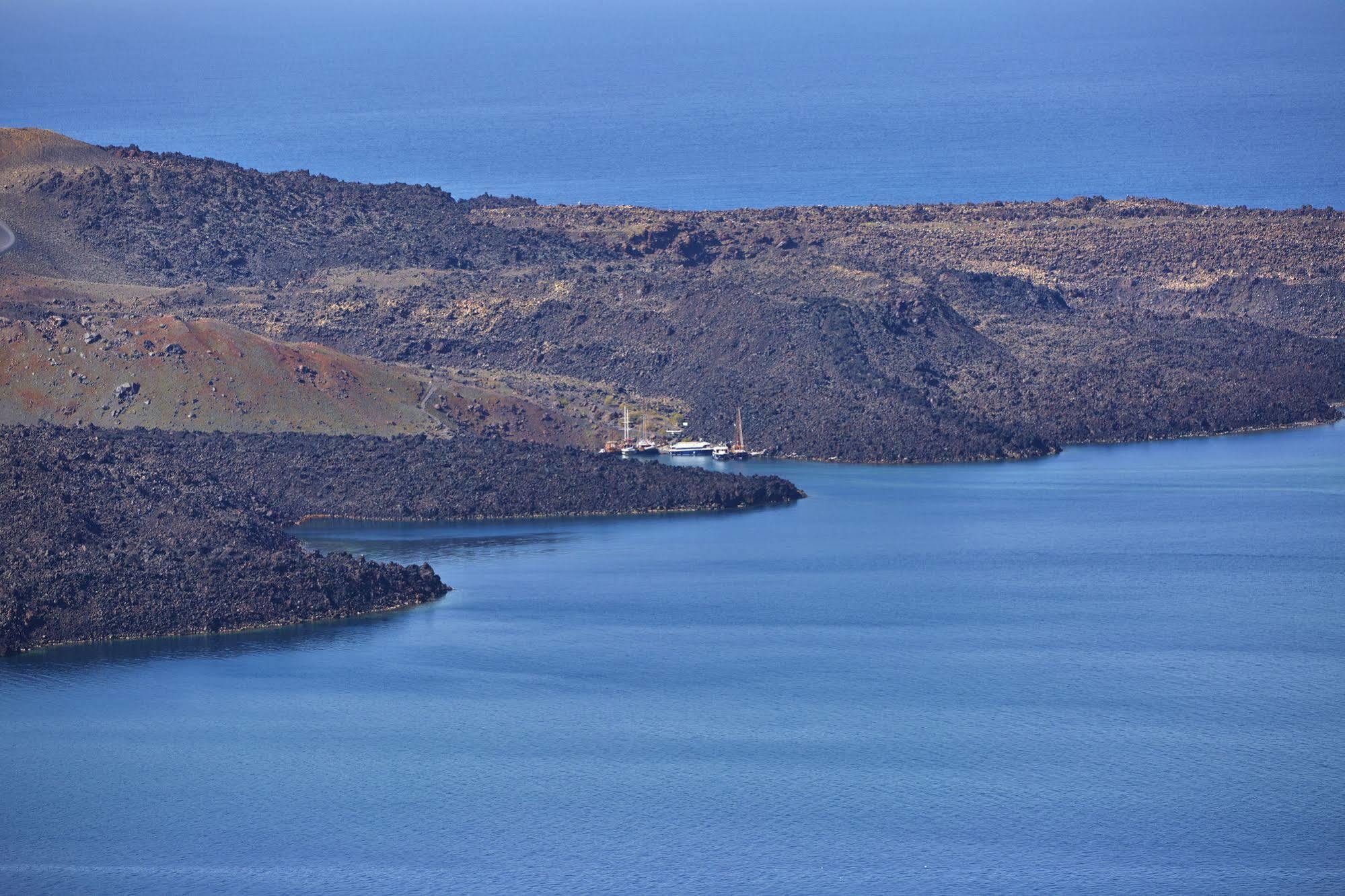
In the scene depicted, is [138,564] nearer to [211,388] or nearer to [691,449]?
[211,388]

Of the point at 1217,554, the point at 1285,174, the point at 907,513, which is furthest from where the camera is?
the point at 1285,174

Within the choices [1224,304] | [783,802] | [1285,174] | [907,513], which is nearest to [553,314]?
[907,513]

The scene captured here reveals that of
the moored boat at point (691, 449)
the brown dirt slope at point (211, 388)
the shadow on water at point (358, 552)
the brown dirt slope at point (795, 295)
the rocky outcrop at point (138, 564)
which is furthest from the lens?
the brown dirt slope at point (795, 295)

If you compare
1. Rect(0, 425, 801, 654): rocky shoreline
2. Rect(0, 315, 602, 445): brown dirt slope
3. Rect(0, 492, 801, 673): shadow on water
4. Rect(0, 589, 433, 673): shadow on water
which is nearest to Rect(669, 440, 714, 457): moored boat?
A: Rect(0, 315, 602, 445): brown dirt slope

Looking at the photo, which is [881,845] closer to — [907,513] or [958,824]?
[958,824]

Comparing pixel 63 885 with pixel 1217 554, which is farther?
pixel 1217 554

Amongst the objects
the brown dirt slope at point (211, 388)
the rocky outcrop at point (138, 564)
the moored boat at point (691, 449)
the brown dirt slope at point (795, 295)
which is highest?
the brown dirt slope at point (795, 295)

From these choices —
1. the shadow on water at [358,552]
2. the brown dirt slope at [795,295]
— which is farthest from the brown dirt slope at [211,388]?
the brown dirt slope at [795,295]

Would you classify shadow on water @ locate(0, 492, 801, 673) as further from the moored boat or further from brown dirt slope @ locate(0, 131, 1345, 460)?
brown dirt slope @ locate(0, 131, 1345, 460)

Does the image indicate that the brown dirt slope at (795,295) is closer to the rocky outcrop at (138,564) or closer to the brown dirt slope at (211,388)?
the brown dirt slope at (211,388)
